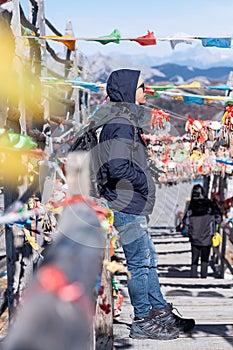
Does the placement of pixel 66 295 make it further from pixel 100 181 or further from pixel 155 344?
pixel 155 344

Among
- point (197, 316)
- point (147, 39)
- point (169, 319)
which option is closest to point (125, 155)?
point (169, 319)

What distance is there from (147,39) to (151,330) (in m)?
2.24

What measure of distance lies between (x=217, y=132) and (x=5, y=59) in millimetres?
3181

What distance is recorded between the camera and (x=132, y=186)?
2982 millimetres

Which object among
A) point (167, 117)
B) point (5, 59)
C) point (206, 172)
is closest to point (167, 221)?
point (206, 172)

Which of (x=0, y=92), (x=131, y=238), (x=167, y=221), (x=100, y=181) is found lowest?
(x=167, y=221)

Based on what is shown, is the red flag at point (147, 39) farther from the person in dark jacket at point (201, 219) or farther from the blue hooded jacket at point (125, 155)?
the person in dark jacket at point (201, 219)

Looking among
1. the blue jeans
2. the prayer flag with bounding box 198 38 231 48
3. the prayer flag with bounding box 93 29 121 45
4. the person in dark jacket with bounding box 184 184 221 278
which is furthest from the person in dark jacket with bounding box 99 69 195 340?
the person in dark jacket with bounding box 184 184 221 278

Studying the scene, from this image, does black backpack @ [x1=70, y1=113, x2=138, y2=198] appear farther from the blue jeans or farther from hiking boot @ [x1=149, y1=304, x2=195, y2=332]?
hiking boot @ [x1=149, y1=304, x2=195, y2=332]

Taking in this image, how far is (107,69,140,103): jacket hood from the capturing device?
118 inches

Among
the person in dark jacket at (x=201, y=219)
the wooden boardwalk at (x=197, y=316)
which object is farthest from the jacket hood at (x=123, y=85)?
the person in dark jacket at (x=201, y=219)

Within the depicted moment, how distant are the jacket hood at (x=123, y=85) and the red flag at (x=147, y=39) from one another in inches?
43.0

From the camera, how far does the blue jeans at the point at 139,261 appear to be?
3.04 meters

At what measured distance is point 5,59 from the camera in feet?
9.21
